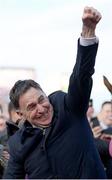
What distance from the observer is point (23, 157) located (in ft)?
13.1

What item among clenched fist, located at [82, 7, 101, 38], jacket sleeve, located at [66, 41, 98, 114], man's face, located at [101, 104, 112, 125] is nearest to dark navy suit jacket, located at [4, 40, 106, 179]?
jacket sleeve, located at [66, 41, 98, 114]

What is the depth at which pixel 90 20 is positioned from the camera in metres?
3.54

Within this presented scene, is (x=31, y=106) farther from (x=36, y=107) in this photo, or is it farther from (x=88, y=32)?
(x=88, y=32)

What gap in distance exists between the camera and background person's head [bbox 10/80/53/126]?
3961 millimetres

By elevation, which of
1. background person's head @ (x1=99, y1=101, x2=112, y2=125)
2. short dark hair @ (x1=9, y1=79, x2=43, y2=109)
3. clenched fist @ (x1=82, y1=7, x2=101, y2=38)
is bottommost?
background person's head @ (x1=99, y1=101, x2=112, y2=125)

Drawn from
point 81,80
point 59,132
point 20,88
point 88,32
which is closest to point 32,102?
point 20,88

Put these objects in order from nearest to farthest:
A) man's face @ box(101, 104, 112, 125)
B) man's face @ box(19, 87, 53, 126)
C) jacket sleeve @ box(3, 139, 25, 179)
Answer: man's face @ box(19, 87, 53, 126)
jacket sleeve @ box(3, 139, 25, 179)
man's face @ box(101, 104, 112, 125)

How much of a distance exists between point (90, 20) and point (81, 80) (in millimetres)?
409

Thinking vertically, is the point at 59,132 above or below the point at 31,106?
below

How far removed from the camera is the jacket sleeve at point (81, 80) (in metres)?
3.70

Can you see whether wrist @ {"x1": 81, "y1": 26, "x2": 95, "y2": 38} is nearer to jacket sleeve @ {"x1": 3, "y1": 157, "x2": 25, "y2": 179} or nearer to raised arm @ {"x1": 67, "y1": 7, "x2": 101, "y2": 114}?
raised arm @ {"x1": 67, "y1": 7, "x2": 101, "y2": 114}

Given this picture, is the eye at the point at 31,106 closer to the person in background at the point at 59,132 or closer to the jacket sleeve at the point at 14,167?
the person in background at the point at 59,132

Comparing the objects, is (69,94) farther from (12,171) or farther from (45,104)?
(12,171)

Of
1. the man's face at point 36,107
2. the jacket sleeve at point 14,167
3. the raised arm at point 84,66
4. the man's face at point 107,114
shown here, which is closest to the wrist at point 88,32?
the raised arm at point 84,66
